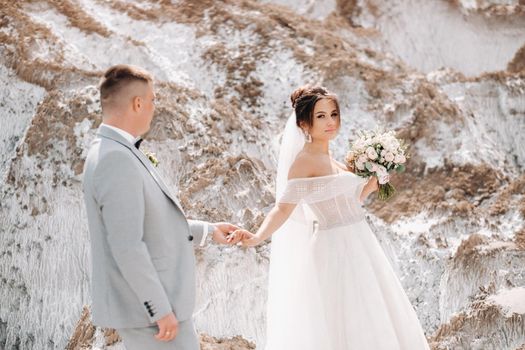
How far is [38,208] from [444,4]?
41.0ft

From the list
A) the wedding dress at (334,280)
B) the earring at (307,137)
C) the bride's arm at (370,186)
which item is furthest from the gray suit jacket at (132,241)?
the bride's arm at (370,186)

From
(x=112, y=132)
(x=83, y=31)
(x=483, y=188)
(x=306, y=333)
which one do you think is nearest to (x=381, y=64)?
(x=483, y=188)

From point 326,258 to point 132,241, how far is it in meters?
2.23

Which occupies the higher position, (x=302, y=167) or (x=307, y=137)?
(x=307, y=137)

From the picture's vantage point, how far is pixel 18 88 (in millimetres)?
10281

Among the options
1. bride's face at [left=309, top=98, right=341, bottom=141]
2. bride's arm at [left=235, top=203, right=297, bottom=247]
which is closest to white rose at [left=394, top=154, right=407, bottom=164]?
bride's face at [left=309, top=98, right=341, bottom=141]

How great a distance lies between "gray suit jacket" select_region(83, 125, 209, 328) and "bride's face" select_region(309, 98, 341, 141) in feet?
5.88

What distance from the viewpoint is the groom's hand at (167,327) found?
363 centimetres

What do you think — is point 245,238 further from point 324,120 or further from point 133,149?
point 133,149

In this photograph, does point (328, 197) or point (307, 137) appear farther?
point (307, 137)

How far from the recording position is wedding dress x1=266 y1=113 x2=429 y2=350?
527 cm

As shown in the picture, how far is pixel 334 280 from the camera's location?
5359 mm

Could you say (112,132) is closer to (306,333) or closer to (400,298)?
(306,333)

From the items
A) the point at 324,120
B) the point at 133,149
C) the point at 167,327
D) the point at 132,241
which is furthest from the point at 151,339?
the point at 324,120
